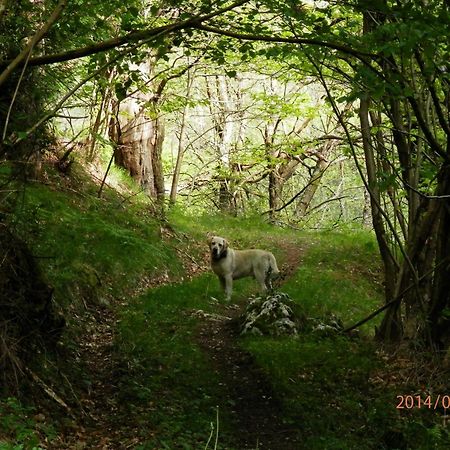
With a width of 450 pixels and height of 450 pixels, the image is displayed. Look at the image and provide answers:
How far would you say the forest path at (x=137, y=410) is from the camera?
19.7 ft

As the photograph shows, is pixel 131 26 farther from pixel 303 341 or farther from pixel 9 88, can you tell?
pixel 303 341

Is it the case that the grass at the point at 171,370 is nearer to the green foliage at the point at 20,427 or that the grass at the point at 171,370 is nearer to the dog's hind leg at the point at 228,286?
the dog's hind leg at the point at 228,286

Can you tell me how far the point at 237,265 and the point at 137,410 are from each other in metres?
6.84

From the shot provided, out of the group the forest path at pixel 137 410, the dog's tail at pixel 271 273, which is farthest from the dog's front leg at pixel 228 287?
the forest path at pixel 137 410

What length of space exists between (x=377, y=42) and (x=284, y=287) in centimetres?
812

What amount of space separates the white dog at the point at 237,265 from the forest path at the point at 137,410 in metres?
2.60

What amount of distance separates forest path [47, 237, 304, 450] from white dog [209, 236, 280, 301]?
2.60 metres

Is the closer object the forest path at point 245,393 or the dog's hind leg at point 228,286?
the forest path at point 245,393

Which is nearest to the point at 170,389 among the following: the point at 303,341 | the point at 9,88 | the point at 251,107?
the point at 303,341

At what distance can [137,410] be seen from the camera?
670 centimetres

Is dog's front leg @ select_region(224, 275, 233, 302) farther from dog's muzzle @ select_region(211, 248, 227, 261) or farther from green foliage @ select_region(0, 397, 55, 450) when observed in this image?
green foliage @ select_region(0, 397, 55, 450)

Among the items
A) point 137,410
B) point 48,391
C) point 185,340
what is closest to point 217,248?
point 185,340

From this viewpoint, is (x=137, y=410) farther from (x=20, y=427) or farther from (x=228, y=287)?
(x=228, y=287)

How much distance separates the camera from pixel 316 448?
6.17 metres
